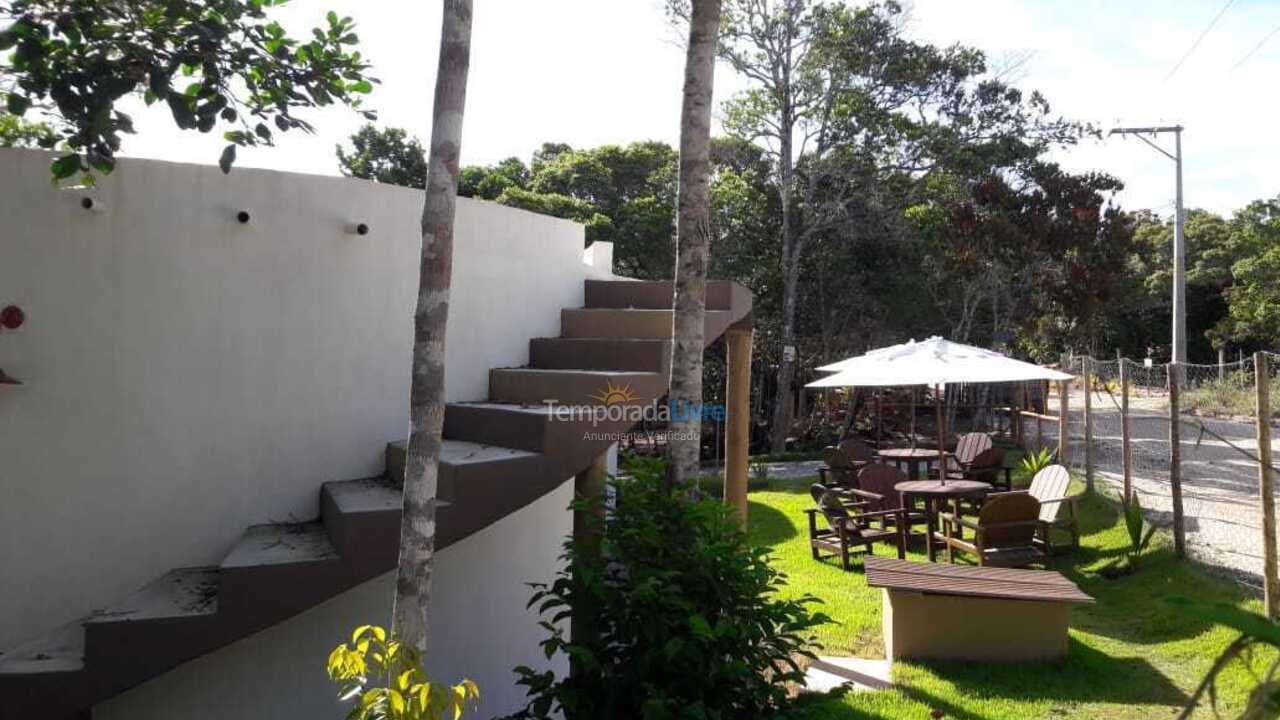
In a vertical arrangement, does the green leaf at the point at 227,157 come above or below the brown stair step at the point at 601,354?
above

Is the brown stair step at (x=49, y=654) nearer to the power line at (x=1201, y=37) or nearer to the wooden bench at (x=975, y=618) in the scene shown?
the wooden bench at (x=975, y=618)

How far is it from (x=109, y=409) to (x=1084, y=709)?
5027 millimetres

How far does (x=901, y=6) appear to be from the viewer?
17828mm

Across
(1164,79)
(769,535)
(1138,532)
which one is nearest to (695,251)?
(1138,532)

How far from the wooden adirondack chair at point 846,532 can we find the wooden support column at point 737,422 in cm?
251

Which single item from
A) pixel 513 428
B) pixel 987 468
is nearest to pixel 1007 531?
pixel 987 468

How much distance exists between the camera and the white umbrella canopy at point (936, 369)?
25.3 feet

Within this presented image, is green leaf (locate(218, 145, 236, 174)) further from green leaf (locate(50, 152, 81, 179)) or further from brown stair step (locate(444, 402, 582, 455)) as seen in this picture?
brown stair step (locate(444, 402, 582, 455))

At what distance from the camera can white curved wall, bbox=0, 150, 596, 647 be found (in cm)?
355

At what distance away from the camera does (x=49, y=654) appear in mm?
3379

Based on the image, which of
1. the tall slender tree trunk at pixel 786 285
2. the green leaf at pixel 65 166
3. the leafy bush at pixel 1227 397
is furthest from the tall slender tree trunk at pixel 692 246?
the tall slender tree trunk at pixel 786 285

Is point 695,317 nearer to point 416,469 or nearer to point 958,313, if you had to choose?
point 416,469

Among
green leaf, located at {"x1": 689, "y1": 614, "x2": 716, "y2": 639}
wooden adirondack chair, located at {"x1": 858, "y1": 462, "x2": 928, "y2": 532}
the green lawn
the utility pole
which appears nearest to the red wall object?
green leaf, located at {"x1": 689, "y1": 614, "x2": 716, "y2": 639}

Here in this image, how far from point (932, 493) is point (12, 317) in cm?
682
